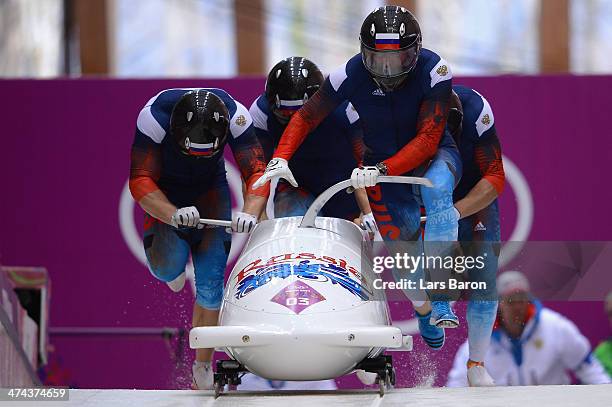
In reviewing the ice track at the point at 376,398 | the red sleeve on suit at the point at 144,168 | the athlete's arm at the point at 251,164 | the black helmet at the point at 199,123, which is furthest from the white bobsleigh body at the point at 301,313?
the red sleeve on suit at the point at 144,168

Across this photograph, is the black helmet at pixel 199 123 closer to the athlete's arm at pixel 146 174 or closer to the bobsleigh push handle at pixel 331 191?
the athlete's arm at pixel 146 174

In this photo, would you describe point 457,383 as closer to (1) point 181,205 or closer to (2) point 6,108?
(1) point 181,205

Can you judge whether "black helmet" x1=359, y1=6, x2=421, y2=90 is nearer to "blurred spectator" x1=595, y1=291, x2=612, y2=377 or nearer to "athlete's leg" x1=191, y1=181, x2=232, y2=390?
"athlete's leg" x1=191, y1=181, x2=232, y2=390

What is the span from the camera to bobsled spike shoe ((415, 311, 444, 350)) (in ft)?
18.8

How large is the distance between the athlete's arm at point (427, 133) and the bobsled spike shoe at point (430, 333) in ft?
2.34

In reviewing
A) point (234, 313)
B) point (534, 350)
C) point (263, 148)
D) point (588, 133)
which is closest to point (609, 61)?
point (588, 133)

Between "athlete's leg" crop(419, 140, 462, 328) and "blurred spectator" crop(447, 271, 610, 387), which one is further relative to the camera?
"blurred spectator" crop(447, 271, 610, 387)

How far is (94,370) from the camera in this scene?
7262mm

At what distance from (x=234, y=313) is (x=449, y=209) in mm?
1065

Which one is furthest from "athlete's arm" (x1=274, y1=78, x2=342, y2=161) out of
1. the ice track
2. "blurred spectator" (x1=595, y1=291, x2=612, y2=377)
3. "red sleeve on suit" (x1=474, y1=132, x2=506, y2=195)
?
"blurred spectator" (x1=595, y1=291, x2=612, y2=377)

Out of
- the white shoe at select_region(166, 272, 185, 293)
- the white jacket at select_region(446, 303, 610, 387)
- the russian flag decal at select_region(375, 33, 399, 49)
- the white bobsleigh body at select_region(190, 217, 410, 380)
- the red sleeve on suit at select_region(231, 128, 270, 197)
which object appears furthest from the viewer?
the white jacket at select_region(446, 303, 610, 387)

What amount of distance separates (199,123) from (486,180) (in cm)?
127

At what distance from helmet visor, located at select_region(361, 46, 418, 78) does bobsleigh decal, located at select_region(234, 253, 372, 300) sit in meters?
0.85

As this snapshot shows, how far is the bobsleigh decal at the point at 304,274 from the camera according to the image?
192 inches
